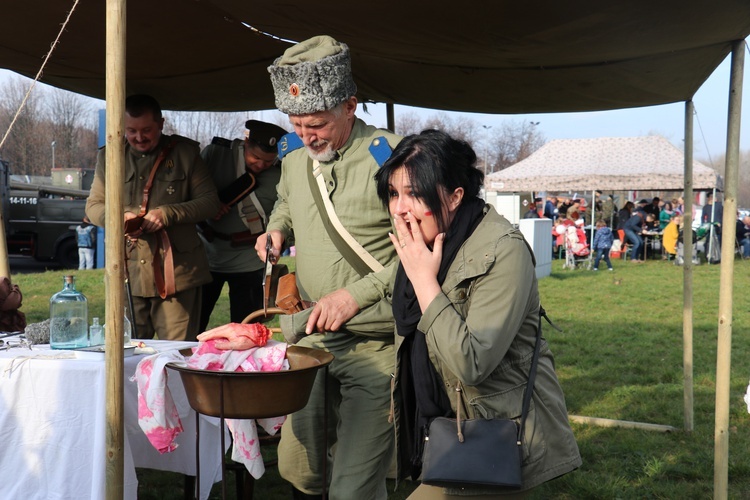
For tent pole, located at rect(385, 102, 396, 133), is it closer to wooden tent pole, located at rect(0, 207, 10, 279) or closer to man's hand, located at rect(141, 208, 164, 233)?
man's hand, located at rect(141, 208, 164, 233)

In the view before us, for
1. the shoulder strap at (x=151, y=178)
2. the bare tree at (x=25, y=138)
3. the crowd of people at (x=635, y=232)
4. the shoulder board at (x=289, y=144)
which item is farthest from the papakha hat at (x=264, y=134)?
the bare tree at (x=25, y=138)

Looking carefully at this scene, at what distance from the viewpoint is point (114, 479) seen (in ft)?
8.36

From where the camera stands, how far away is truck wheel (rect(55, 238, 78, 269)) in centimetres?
1789

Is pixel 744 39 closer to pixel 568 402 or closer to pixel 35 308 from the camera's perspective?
pixel 568 402

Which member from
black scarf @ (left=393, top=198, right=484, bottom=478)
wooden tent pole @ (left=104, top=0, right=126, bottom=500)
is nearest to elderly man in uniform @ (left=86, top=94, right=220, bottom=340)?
wooden tent pole @ (left=104, top=0, right=126, bottom=500)

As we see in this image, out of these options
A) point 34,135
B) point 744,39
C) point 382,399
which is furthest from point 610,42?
point 34,135

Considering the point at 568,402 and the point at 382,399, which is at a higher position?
the point at 382,399

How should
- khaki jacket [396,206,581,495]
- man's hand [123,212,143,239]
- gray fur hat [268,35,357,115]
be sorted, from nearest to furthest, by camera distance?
1. khaki jacket [396,206,581,495]
2. gray fur hat [268,35,357,115]
3. man's hand [123,212,143,239]

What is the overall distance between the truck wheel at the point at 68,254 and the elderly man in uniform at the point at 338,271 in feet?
52.9

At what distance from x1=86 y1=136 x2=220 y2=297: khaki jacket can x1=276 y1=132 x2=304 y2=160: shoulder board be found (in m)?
1.20

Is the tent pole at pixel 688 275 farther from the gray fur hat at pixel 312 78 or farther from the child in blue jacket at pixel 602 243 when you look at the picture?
the child in blue jacket at pixel 602 243

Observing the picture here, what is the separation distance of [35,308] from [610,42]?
9.02 meters

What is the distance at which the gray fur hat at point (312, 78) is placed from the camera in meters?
2.81

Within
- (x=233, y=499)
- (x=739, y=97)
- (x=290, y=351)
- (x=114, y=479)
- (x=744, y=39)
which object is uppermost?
(x=744, y=39)
